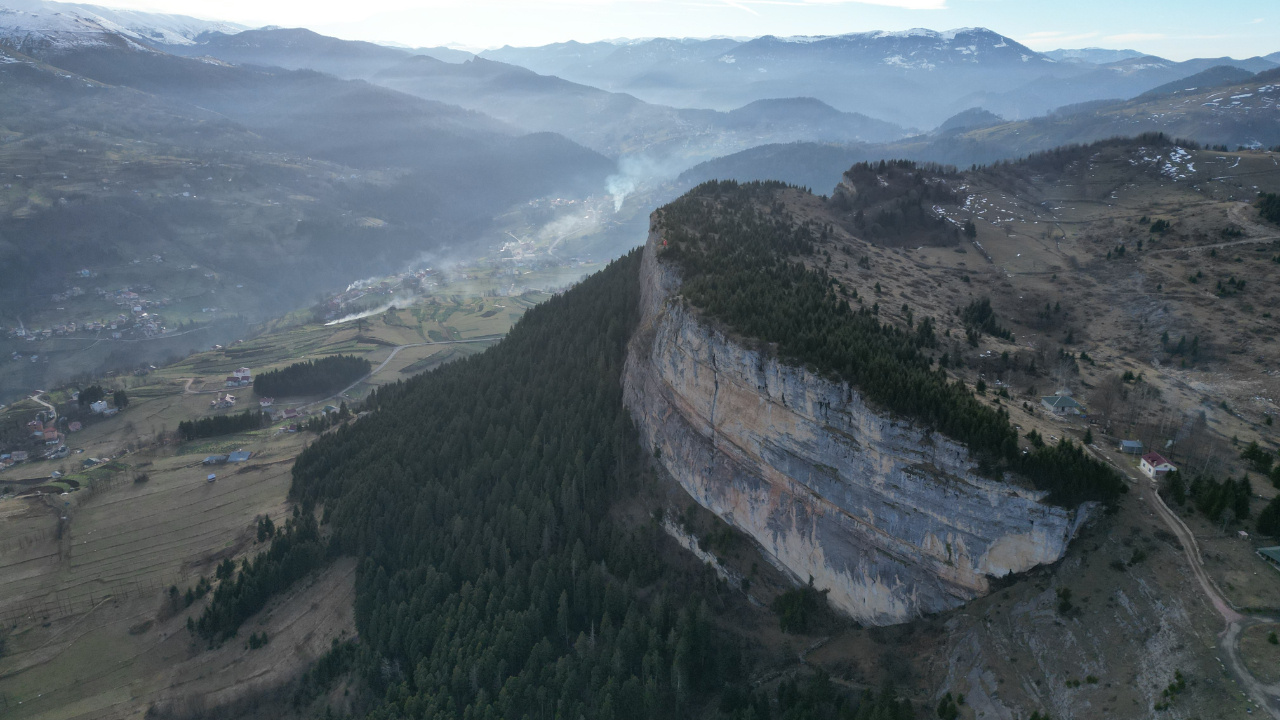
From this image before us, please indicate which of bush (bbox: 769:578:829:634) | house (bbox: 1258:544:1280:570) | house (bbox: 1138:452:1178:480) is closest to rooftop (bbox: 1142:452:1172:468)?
house (bbox: 1138:452:1178:480)

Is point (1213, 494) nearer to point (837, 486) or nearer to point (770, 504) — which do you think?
point (837, 486)

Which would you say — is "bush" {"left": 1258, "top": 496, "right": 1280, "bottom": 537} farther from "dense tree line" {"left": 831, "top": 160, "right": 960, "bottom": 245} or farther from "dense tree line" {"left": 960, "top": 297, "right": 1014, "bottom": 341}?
"dense tree line" {"left": 831, "top": 160, "right": 960, "bottom": 245}

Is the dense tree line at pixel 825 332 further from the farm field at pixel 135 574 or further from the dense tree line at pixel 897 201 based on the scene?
the farm field at pixel 135 574

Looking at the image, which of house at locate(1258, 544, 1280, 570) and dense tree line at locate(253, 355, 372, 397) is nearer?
house at locate(1258, 544, 1280, 570)

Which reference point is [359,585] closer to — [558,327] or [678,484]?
[678,484]

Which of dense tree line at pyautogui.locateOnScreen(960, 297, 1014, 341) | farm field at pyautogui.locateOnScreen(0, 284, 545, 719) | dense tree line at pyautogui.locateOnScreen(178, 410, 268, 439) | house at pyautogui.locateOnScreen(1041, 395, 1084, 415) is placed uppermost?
dense tree line at pyautogui.locateOnScreen(960, 297, 1014, 341)

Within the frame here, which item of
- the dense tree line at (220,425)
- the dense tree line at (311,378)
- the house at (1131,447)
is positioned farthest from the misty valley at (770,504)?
the dense tree line at (311,378)

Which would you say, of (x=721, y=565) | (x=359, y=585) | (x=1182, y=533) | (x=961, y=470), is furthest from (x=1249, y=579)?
(x=359, y=585)
